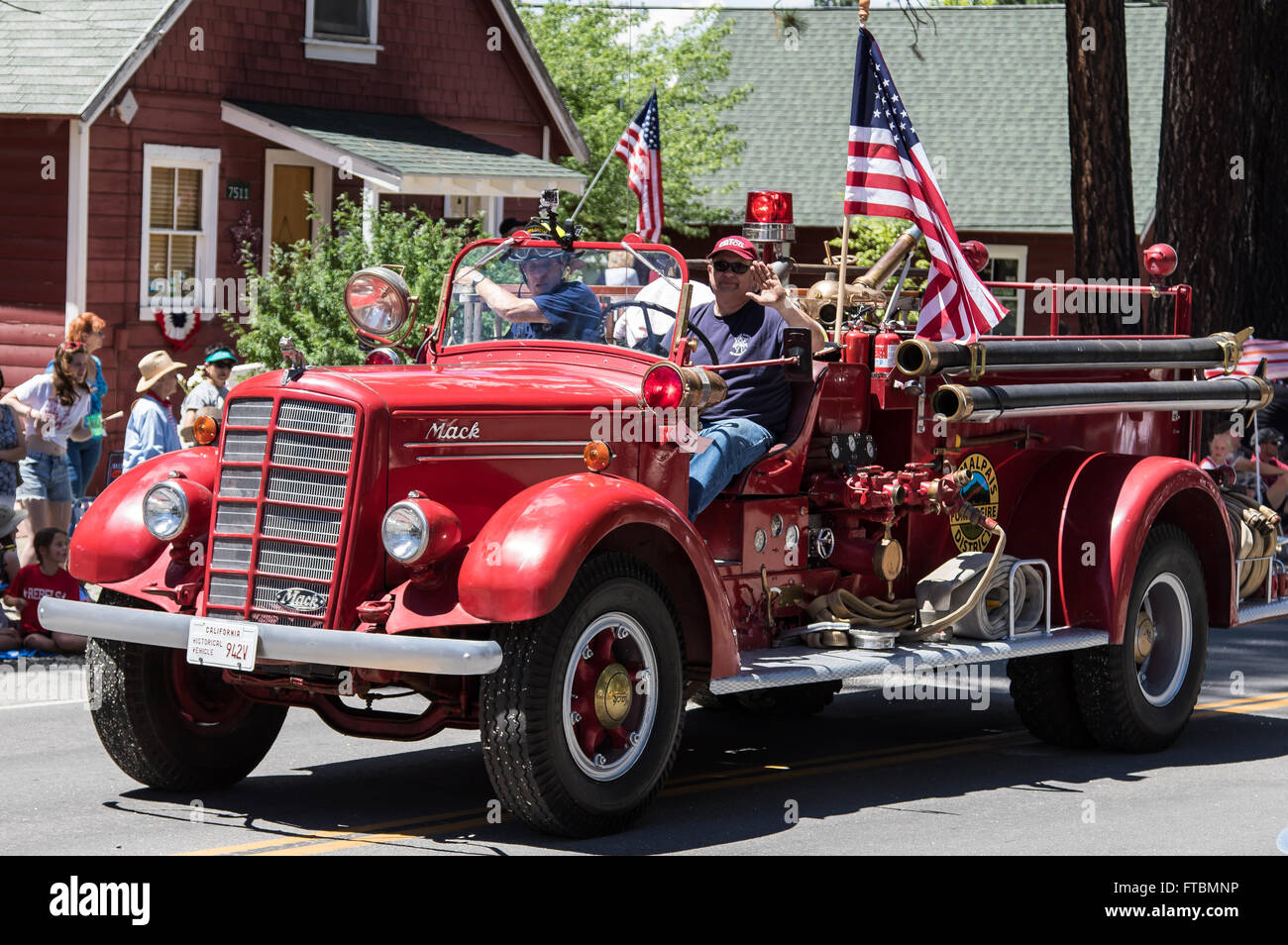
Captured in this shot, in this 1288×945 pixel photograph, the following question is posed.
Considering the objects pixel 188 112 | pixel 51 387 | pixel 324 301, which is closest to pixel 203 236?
pixel 188 112

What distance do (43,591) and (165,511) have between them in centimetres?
437

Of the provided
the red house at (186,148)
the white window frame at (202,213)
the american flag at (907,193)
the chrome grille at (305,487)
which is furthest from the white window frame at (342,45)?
the chrome grille at (305,487)

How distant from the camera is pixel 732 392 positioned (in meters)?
8.62

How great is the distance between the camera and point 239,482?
735 cm

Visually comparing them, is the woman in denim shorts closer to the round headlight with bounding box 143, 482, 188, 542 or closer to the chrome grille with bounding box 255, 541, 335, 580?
the round headlight with bounding box 143, 482, 188, 542

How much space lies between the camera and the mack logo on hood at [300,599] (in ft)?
23.2

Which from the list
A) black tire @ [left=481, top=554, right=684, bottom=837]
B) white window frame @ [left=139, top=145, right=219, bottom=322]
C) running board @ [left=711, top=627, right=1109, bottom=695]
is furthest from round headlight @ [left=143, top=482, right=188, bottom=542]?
white window frame @ [left=139, top=145, right=219, bottom=322]

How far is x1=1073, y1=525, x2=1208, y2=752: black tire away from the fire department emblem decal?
73 cm

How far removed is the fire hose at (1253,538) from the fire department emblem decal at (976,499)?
156 centimetres

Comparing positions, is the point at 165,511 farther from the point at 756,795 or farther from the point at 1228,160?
the point at 1228,160

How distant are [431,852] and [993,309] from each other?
3.99 meters

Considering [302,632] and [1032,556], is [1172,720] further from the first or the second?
[302,632]

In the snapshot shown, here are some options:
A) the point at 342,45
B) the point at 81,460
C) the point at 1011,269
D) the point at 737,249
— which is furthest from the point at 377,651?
the point at 1011,269

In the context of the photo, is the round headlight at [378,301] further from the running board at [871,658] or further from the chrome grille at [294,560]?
the running board at [871,658]
